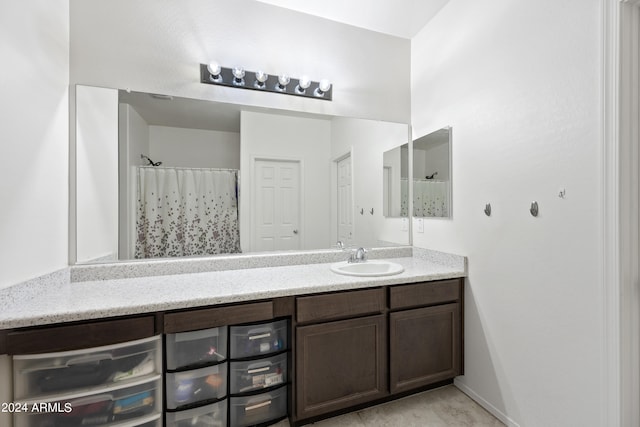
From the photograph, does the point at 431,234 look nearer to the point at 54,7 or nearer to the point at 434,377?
the point at 434,377

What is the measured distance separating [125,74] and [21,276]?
123cm

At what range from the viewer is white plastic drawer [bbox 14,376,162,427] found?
3.70 feet

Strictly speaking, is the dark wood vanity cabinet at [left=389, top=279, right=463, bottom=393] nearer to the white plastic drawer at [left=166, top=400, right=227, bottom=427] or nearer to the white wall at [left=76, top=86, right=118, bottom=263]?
the white plastic drawer at [left=166, top=400, right=227, bottom=427]

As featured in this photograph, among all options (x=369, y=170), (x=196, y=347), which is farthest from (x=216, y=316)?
(x=369, y=170)

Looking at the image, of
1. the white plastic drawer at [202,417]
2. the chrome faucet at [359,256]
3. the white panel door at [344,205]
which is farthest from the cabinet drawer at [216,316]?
the white panel door at [344,205]

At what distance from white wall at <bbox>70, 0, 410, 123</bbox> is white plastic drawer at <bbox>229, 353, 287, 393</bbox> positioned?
1.65 meters

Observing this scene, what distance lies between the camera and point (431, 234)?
85.7 inches

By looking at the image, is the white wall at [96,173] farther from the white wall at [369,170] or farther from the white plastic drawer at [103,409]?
the white wall at [369,170]

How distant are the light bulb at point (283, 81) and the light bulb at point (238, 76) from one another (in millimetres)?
253

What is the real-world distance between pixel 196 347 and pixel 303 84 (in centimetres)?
179


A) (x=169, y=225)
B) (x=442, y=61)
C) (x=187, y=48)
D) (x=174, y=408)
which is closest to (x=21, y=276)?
(x=169, y=225)

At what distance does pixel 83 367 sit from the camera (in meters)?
1.19

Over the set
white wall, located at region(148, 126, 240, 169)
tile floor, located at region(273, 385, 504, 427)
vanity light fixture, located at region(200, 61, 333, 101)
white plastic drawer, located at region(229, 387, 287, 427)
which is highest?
vanity light fixture, located at region(200, 61, 333, 101)

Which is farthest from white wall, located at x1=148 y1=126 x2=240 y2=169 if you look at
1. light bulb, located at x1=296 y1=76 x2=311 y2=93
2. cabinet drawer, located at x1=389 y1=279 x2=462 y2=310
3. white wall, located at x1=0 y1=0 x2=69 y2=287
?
cabinet drawer, located at x1=389 y1=279 x2=462 y2=310
